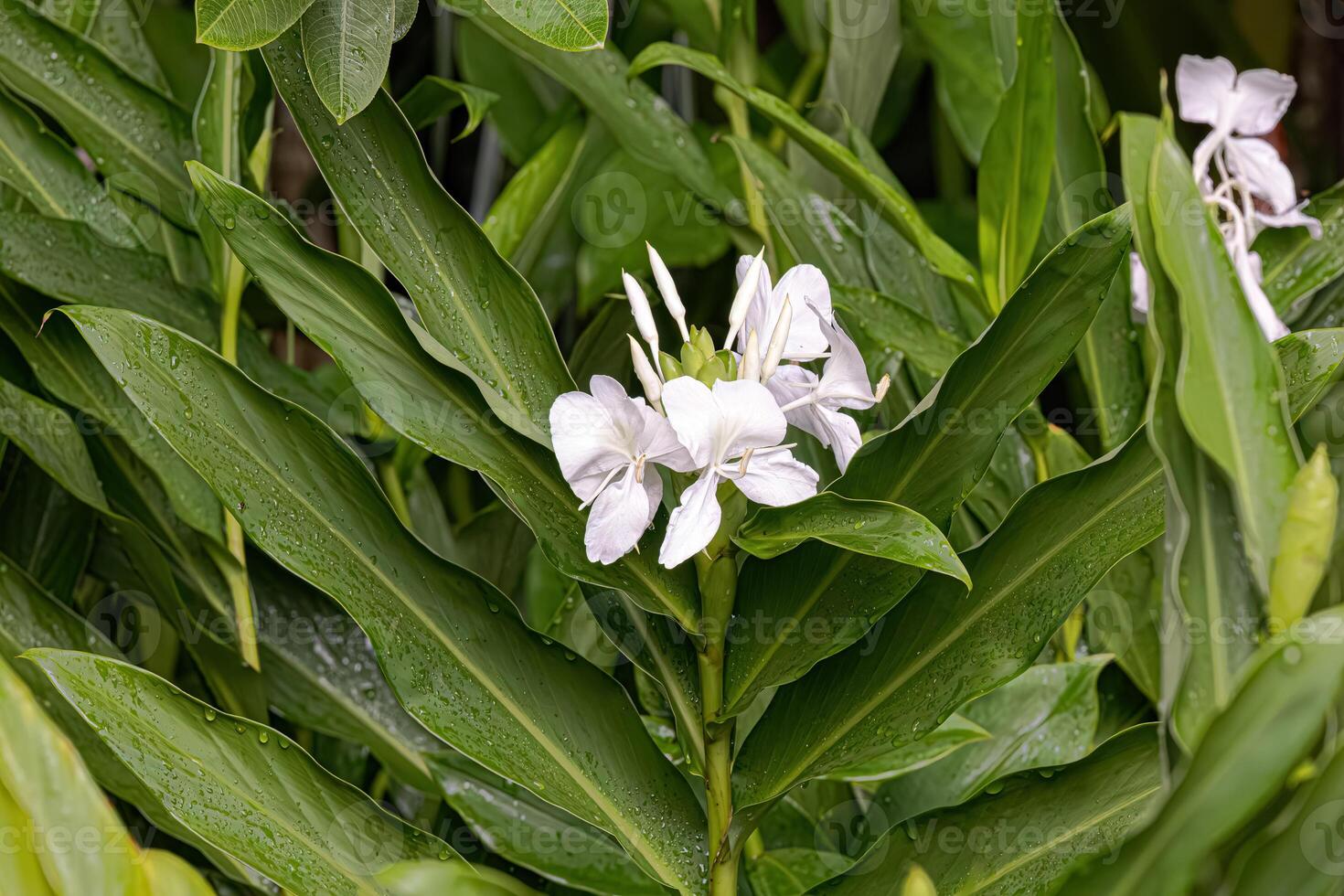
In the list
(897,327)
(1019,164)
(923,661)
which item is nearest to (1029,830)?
(923,661)

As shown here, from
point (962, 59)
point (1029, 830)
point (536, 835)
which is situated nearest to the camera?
point (1029, 830)

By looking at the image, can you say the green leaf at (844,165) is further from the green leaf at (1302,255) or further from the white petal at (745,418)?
the white petal at (745,418)

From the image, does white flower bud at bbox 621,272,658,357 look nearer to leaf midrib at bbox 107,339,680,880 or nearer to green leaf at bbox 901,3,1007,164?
leaf midrib at bbox 107,339,680,880

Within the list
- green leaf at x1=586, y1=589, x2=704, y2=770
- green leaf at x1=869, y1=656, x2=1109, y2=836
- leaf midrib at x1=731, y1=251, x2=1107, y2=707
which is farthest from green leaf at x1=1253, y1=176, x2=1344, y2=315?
green leaf at x1=586, y1=589, x2=704, y2=770

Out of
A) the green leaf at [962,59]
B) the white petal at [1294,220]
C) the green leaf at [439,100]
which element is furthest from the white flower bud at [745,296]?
the green leaf at [962,59]

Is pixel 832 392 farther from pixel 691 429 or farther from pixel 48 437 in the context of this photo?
pixel 48 437
